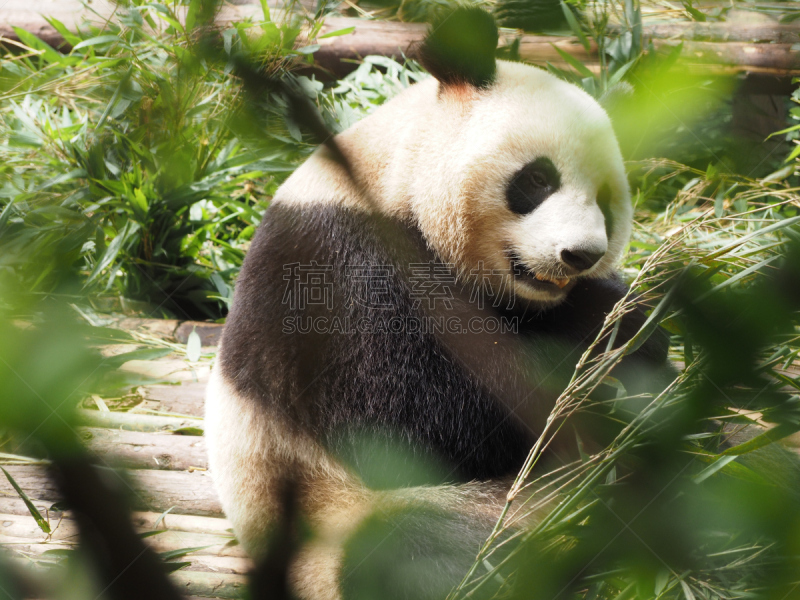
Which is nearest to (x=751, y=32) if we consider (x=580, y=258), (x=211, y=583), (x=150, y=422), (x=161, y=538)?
(x=580, y=258)

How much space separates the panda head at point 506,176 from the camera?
6.08ft

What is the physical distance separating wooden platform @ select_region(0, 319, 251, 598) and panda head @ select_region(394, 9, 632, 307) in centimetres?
95

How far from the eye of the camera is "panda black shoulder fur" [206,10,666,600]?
176 cm

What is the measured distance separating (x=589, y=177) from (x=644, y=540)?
144 cm

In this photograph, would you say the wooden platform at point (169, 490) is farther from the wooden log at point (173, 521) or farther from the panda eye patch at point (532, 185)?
the panda eye patch at point (532, 185)

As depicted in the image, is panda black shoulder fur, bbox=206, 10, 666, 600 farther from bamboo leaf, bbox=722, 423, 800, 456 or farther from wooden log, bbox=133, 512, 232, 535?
bamboo leaf, bbox=722, 423, 800, 456

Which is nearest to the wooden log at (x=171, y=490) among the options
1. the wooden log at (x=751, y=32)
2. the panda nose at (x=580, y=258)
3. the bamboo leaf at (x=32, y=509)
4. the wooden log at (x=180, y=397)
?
the wooden log at (x=180, y=397)

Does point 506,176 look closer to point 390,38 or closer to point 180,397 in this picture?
point 390,38

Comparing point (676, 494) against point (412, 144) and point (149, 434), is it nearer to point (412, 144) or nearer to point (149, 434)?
point (412, 144)

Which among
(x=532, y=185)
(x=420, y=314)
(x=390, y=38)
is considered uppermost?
(x=390, y=38)

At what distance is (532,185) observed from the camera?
74.4 inches

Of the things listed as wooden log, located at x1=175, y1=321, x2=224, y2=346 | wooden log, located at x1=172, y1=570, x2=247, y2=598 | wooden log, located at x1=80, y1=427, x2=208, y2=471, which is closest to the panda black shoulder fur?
wooden log, located at x1=172, y1=570, x2=247, y2=598

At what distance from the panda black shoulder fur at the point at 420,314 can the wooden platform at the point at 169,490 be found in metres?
0.17

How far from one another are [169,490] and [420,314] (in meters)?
1.26
